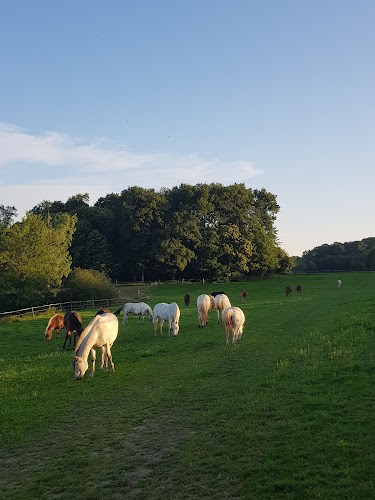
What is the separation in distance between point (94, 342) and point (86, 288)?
1429 inches

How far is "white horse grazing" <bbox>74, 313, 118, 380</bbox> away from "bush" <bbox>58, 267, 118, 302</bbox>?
112ft

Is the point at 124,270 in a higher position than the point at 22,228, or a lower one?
lower

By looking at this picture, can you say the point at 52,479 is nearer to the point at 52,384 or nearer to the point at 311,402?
the point at 311,402

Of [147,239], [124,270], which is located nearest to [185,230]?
[147,239]

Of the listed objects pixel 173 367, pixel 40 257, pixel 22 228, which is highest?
pixel 22 228

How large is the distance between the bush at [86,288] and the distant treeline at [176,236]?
18069 mm

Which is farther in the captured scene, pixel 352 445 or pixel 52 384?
pixel 52 384

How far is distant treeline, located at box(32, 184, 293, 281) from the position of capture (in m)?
70.6

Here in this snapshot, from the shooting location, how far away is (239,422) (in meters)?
8.05

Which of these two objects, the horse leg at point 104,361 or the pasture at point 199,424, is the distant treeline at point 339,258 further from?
the horse leg at point 104,361

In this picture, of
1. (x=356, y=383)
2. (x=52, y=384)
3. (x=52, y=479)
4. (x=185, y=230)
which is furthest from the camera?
(x=185, y=230)

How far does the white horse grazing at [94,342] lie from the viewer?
40.5ft

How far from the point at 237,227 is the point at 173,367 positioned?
207ft

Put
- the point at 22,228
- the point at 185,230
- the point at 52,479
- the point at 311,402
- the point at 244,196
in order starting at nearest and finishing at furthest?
the point at 52,479 < the point at 311,402 < the point at 22,228 < the point at 185,230 < the point at 244,196
